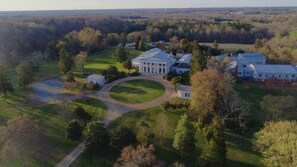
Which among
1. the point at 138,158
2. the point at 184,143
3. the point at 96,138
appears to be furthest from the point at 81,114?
the point at 184,143

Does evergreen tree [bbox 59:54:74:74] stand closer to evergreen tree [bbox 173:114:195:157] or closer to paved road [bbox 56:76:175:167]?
paved road [bbox 56:76:175:167]

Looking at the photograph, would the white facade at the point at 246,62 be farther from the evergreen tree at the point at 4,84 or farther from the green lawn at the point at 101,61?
the evergreen tree at the point at 4,84

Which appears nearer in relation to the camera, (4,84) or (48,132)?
(48,132)

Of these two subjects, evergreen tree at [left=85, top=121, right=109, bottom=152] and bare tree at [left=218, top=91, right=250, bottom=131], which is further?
bare tree at [left=218, top=91, right=250, bottom=131]

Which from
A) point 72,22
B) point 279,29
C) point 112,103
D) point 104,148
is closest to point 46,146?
point 104,148

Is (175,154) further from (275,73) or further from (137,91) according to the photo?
(275,73)

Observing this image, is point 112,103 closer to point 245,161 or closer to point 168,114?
point 168,114

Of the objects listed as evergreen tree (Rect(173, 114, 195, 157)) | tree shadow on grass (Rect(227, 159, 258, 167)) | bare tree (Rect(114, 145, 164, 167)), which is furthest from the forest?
bare tree (Rect(114, 145, 164, 167))
